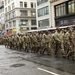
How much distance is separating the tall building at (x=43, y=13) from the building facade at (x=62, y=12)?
326 cm

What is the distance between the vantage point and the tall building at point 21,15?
67.9m

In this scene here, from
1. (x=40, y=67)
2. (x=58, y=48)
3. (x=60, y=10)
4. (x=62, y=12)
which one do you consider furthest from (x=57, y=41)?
(x=60, y=10)

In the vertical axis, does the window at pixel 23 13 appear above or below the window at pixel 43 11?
above

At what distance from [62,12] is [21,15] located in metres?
32.2

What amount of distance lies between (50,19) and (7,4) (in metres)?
38.2

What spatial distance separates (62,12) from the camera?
128 ft

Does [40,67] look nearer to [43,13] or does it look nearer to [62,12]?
[62,12]

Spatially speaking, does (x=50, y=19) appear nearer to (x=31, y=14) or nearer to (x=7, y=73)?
(x=31, y=14)

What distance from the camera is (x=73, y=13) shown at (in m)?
35.3

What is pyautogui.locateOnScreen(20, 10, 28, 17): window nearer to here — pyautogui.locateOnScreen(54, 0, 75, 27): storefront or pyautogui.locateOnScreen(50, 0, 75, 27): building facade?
pyautogui.locateOnScreen(50, 0, 75, 27): building facade

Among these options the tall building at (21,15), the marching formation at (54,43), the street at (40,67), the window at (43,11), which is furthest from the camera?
the tall building at (21,15)

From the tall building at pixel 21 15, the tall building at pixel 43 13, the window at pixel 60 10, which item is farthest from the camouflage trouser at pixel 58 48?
the tall building at pixel 21 15

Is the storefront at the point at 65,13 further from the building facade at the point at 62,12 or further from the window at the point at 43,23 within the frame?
the window at the point at 43,23

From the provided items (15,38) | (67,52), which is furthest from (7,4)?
(67,52)
